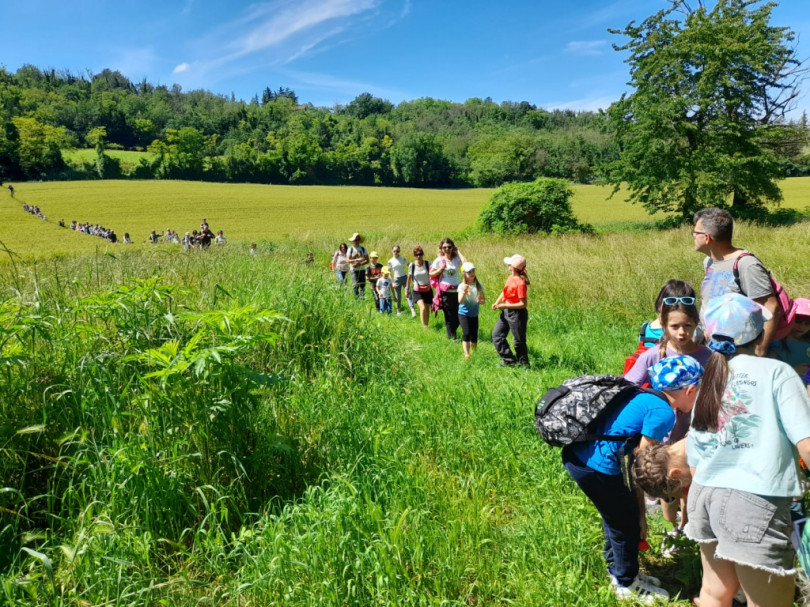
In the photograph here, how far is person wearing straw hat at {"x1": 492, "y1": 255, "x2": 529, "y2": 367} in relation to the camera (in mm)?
5902

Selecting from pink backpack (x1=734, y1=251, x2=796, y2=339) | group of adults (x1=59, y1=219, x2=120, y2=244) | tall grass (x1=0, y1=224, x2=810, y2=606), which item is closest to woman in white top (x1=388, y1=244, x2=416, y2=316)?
tall grass (x1=0, y1=224, x2=810, y2=606)

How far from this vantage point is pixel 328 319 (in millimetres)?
5473

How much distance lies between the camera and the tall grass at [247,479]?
230 cm

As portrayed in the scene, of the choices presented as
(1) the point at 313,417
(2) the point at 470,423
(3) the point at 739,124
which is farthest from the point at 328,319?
(3) the point at 739,124

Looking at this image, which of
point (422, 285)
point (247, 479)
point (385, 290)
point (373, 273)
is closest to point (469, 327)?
point (422, 285)

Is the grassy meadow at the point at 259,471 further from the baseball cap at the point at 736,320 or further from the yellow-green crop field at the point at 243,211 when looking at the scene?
the yellow-green crop field at the point at 243,211

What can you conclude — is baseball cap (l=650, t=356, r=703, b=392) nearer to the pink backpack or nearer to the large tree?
the pink backpack

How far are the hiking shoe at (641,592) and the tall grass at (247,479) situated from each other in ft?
0.22

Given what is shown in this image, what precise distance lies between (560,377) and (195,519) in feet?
12.3

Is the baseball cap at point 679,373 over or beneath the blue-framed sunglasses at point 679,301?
beneath

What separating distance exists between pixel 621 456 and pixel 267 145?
349 ft

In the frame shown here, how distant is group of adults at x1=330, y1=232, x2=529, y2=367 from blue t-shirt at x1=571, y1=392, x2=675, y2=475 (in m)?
3.64

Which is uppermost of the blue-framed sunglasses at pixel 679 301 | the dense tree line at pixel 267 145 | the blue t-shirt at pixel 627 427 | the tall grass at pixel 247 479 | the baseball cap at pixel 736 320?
the dense tree line at pixel 267 145

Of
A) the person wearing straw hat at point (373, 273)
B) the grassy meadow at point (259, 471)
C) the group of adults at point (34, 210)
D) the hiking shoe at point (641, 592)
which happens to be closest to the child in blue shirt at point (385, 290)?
the person wearing straw hat at point (373, 273)
